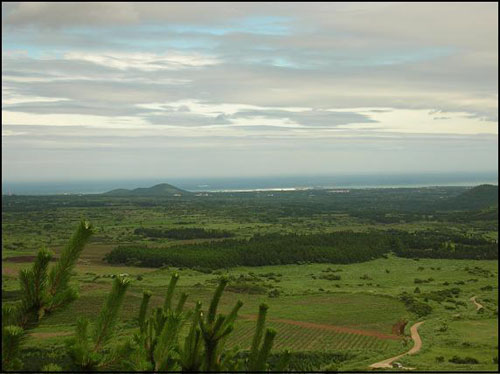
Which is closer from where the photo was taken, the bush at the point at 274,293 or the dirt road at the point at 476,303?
the dirt road at the point at 476,303

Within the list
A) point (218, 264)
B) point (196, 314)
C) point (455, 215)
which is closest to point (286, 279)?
point (218, 264)

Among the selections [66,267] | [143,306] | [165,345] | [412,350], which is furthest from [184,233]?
[66,267]

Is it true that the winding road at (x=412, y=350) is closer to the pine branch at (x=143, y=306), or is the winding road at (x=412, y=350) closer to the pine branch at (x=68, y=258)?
the pine branch at (x=143, y=306)

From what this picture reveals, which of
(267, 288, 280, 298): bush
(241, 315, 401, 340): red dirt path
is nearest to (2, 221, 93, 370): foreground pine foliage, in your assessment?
(241, 315, 401, 340): red dirt path

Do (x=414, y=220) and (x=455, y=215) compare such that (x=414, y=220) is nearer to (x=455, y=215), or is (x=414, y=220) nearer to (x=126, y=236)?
(x=455, y=215)

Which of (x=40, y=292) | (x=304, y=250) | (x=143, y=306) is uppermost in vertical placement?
(x=40, y=292)

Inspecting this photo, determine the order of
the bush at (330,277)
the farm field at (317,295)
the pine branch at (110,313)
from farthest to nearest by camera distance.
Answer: the bush at (330,277) < the farm field at (317,295) < the pine branch at (110,313)

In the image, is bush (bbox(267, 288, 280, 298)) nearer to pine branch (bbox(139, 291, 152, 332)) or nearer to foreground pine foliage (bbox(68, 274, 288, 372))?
pine branch (bbox(139, 291, 152, 332))

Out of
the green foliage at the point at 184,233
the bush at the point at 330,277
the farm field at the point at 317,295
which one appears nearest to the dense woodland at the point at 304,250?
the farm field at the point at 317,295

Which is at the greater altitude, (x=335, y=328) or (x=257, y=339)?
(x=257, y=339)

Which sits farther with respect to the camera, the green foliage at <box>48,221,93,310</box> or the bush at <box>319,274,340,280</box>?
the bush at <box>319,274,340,280</box>

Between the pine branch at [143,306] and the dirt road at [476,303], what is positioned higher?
the pine branch at [143,306]

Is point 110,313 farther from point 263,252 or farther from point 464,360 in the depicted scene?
point 263,252
